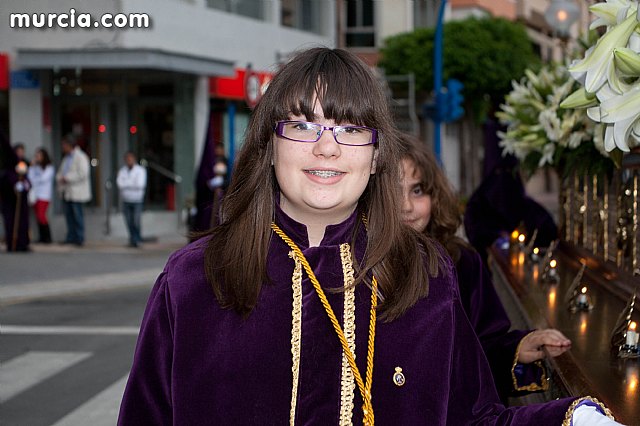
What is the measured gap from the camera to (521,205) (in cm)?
552

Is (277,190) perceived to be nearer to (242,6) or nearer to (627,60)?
(627,60)

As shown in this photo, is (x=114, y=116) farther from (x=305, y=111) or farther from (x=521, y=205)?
(x=305, y=111)

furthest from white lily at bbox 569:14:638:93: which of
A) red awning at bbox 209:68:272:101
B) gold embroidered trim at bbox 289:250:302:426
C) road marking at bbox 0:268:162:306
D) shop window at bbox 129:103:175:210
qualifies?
red awning at bbox 209:68:272:101

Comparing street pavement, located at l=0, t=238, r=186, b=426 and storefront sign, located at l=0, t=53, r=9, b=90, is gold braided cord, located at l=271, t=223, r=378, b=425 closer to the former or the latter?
street pavement, located at l=0, t=238, r=186, b=426

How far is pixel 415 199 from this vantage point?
3.70 meters

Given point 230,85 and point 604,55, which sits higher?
point 230,85

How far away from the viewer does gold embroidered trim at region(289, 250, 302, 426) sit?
7.12ft

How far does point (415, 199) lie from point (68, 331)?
607 centimetres

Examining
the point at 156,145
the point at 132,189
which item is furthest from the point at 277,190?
the point at 156,145

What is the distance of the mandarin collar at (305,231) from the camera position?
90.0 inches

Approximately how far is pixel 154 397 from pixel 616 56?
1263 millimetres

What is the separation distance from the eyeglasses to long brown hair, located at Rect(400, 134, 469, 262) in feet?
4.44

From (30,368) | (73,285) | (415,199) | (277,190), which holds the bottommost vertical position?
(73,285)

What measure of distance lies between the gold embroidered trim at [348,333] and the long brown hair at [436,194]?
1.31 meters
